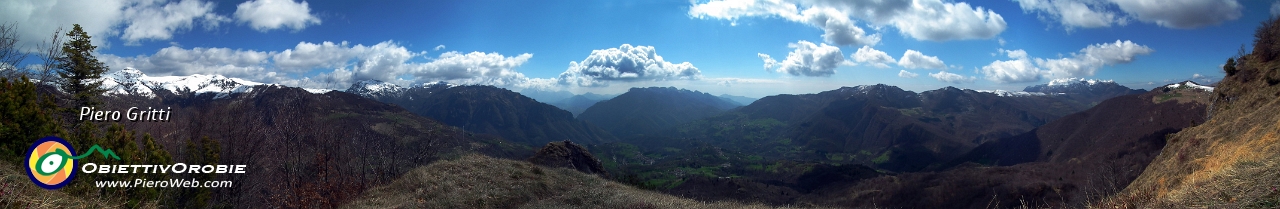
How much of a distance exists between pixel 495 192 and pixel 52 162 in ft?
55.3

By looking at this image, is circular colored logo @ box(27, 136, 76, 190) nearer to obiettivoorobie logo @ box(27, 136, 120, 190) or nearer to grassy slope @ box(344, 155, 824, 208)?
obiettivoorobie logo @ box(27, 136, 120, 190)

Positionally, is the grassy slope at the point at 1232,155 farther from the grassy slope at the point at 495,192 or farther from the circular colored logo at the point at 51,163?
the circular colored logo at the point at 51,163

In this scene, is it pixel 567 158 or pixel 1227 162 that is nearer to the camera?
pixel 1227 162

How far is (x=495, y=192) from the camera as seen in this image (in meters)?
24.8

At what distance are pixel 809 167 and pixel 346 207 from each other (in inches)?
7727

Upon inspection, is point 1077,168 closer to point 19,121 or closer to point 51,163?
point 51,163

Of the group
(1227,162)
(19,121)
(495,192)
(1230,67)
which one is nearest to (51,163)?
(19,121)

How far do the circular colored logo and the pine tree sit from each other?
19.9 metres

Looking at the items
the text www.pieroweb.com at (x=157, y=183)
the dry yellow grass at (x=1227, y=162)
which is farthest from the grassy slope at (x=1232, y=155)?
the text www.pieroweb.com at (x=157, y=183)

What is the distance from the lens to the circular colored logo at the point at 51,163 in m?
16.8

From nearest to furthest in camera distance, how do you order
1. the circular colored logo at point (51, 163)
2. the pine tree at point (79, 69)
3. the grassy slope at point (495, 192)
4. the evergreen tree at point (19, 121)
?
1. the circular colored logo at point (51, 163)
2. the evergreen tree at point (19, 121)
3. the grassy slope at point (495, 192)
4. the pine tree at point (79, 69)

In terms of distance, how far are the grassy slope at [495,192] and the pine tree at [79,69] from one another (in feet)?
83.4

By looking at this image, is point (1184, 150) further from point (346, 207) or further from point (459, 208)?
point (346, 207)

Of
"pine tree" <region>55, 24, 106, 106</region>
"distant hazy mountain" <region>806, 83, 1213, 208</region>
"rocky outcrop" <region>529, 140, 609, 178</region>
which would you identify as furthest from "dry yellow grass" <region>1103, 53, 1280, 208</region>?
"pine tree" <region>55, 24, 106, 106</region>
